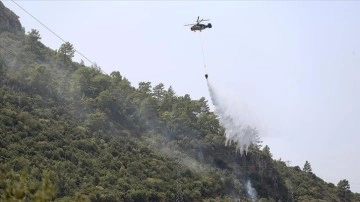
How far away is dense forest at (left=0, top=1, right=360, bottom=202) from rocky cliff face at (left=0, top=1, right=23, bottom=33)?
10.0 inches

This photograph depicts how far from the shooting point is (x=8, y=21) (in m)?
116

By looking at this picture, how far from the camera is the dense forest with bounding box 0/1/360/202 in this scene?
63.0m

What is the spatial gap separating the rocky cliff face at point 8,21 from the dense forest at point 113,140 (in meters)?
0.25

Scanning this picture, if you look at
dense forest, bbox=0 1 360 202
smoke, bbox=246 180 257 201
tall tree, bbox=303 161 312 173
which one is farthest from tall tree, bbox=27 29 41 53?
tall tree, bbox=303 161 312 173

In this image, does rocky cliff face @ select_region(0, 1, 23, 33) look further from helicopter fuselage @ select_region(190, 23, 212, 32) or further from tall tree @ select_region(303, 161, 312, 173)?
tall tree @ select_region(303, 161, 312, 173)

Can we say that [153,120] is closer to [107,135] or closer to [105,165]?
[107,135]

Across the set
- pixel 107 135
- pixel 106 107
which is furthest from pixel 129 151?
pixel 106 107

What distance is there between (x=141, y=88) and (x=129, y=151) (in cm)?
3329

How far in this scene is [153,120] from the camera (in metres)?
96.9

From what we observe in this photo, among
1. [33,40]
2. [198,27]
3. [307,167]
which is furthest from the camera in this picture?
[307,167]

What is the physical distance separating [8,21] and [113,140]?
176ft

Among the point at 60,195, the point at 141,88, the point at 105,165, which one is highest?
the point at 141,88

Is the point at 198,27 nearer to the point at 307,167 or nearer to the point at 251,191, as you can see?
the point at 251,191

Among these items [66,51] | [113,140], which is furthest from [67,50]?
[113,140]
